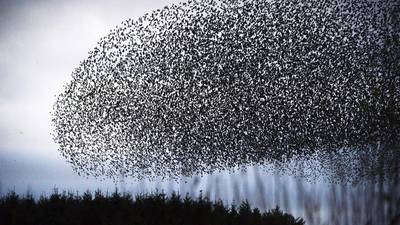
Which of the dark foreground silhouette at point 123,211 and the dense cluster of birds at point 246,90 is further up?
the dense cluster of birds at point 246,90

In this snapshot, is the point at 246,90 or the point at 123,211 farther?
the point at 246,90

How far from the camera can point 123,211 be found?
949cm

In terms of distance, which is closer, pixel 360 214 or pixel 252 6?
pixel 360 214

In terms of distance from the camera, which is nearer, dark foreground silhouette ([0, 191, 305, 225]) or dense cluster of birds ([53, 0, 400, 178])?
dark foreground silhouette ([0, 191, 305, 225])

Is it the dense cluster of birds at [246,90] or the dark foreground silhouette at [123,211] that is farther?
the dense cluster of birds at [246,90]

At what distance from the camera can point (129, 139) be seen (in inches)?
896

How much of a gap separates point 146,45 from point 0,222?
44.8 ft

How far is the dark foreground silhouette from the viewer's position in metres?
9.31

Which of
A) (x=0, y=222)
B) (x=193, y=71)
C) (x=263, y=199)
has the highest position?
(x=193, y=71)

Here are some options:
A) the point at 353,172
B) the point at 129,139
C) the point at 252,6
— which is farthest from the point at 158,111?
the point at 353,172

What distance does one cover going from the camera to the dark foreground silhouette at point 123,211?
9.31m

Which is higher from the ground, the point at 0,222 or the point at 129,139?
the point at 129,139

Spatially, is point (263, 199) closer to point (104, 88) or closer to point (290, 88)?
point (290, 88)

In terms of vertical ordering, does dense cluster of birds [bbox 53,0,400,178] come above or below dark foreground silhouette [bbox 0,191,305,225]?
above
